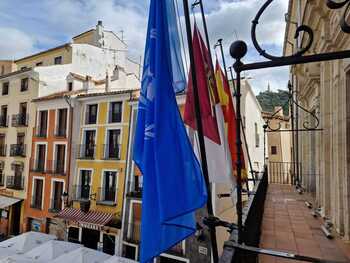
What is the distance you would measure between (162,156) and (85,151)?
18.7m

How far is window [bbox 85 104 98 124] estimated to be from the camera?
19.9m

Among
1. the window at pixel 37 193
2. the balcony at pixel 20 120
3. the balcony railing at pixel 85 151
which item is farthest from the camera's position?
the balcony at pixel 20 120

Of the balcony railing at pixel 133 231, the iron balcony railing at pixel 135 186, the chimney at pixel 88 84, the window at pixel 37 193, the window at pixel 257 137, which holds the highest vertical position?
the chimney at pixel 88 84

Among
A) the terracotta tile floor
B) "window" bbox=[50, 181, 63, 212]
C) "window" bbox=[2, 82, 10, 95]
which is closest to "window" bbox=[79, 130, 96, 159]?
"window" bbox=[50, 181, 63, 212]

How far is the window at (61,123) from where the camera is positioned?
68.5ft

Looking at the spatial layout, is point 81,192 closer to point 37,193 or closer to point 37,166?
point 37,193

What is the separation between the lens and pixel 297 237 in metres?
4.12

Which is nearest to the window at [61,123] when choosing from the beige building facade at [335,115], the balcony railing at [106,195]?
the balcony railing at [106,195]

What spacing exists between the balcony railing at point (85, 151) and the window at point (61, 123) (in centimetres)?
184

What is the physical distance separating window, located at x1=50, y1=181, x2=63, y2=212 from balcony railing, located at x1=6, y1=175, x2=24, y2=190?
139 inches

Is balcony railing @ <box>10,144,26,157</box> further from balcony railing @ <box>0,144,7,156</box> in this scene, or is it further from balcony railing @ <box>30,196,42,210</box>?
balcony railing @ <box>30,196,42,210</box>

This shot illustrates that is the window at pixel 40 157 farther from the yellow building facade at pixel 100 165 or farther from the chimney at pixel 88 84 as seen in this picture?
the chimney at pixel 88 84

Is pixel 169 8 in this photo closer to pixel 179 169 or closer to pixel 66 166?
pixel 179 169

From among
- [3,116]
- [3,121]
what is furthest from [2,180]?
[3,116]
